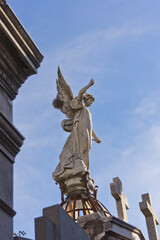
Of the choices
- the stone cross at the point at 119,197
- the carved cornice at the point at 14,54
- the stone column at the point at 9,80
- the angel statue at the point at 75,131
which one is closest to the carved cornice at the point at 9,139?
the stone column at the point at 9,80

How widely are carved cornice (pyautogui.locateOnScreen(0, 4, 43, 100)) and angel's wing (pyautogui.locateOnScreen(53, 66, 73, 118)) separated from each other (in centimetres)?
730

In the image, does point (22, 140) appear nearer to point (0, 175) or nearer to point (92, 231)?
point (0, 175)

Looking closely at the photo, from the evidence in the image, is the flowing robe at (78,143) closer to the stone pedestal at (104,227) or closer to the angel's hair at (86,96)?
the angel's hair at (86,96)

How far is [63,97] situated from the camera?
498 inches

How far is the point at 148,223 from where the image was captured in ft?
35.1

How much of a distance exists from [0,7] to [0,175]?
1.55m

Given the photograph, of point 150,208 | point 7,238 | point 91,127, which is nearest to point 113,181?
point 150,208

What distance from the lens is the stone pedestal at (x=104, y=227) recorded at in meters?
7.83

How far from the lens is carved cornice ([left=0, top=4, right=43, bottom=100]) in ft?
14.9

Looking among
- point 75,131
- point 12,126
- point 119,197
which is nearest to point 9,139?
point 12,126

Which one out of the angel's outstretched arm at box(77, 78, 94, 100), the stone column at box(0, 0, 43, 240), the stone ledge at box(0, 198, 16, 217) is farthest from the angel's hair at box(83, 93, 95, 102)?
the stone ledge at box(0, 198, 16, 217)

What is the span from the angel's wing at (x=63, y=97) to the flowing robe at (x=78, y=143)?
0.71 feet

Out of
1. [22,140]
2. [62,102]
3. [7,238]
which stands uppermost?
[62,102]

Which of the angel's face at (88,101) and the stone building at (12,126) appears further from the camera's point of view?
the angel's face at (88,101)
